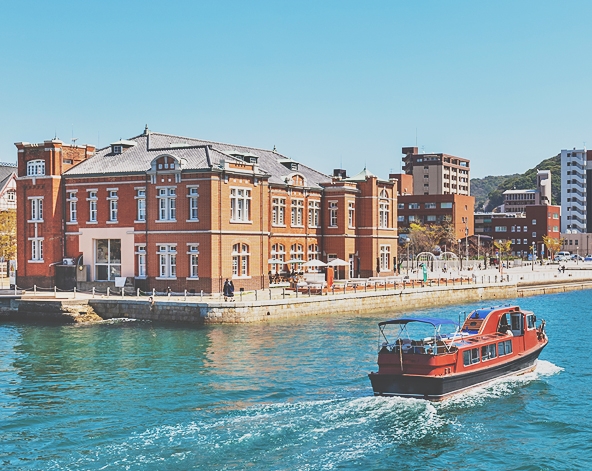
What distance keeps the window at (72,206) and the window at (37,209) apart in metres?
2.59

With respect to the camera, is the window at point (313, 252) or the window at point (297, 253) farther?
the window at point (313, 252)

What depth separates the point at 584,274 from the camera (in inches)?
4050

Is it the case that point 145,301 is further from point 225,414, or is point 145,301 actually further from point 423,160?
point 423,160

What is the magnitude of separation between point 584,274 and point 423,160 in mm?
92270

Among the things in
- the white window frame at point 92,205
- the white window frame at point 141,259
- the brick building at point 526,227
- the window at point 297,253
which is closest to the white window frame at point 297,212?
the window at point 297,253

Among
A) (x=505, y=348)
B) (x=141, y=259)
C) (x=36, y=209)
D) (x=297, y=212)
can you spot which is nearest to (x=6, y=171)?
(x=36, y=209)

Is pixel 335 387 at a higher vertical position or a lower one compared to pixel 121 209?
lower

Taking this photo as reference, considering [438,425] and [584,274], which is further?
[584,274]

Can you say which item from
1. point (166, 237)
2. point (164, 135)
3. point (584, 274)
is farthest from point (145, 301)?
point (584, 274)

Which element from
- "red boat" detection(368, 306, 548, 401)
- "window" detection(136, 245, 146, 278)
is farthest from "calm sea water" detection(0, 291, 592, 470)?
"window" detection(136, 245, 146, 278)

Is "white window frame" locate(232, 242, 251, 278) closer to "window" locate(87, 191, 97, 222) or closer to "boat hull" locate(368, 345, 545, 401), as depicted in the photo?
"window" locate(87, 191, 97, 222)

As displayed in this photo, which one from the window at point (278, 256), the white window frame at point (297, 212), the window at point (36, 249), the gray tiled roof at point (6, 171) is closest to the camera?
the window at point (36, 249)

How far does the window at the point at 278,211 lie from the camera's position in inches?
2750

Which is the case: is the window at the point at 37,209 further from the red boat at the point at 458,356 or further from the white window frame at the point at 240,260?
the red boat at the point at 458,356
